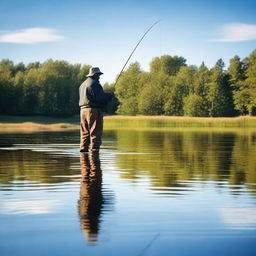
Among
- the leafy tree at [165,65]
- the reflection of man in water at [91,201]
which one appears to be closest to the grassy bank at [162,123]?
the reflection of man in water at [91,201]

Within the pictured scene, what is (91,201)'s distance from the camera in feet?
19.3

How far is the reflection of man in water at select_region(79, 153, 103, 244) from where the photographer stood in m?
4.42

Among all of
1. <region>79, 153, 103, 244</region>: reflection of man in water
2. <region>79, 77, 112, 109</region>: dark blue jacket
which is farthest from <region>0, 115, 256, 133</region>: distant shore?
<region>79, 153, 103, 244</region>: reflection of man in water

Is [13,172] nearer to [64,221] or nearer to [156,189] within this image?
[156,189]

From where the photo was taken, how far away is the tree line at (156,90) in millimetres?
88250

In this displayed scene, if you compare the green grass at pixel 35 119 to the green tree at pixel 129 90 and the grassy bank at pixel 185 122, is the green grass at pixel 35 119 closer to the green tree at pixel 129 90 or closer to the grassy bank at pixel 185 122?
the green tree at pixel 129 90

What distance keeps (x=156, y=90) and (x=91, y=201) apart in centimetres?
9251

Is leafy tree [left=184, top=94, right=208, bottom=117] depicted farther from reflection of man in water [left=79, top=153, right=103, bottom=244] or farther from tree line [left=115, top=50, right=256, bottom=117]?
reflection of man in water [left=79, top=153, right=103, bottom=244]

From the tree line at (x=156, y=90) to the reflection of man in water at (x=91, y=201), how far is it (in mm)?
75217

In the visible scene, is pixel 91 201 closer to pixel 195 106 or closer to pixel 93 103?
pixel 93 103

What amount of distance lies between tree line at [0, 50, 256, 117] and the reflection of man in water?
2961 inches

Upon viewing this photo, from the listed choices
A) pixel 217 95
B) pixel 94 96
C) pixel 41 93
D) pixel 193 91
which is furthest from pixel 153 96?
pixel 94 96

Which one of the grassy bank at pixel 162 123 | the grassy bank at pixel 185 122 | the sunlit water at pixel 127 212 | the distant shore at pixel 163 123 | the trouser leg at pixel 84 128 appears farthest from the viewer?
the grassy bank at pixel 185 122

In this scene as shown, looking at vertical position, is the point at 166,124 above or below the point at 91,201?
below
